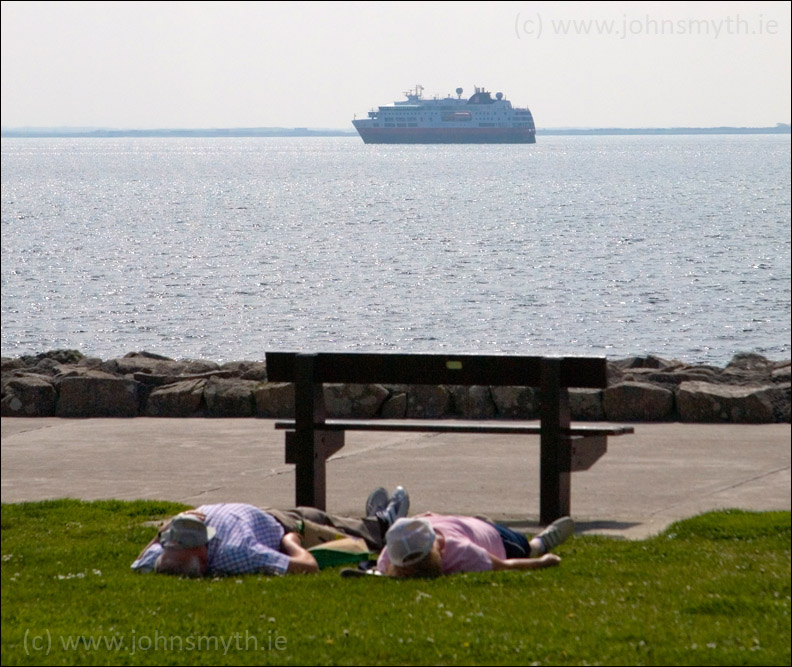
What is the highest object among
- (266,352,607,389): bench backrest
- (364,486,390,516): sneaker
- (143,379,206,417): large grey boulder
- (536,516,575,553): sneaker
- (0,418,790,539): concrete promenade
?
(266,352,607,389): bench backrest

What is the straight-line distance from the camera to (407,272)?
53.2 meters

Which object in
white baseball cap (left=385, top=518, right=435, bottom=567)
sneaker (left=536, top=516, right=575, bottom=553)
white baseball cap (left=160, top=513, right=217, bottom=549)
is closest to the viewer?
white baseball cap (left=385, top=518, right=435, bottom=567)

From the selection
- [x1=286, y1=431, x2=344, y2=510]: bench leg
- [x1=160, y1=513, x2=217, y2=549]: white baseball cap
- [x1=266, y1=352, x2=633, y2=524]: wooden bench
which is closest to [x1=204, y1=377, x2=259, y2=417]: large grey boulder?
[x1=266, y1=352, x2=633, y2=524]: wooden bench

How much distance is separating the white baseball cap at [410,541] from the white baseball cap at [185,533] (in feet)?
2.93

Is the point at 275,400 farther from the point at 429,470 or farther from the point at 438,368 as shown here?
the point at 438,368

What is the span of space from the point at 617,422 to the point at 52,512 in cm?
515

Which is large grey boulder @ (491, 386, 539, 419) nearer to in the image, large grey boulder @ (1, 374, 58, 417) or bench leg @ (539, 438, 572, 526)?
large grey boulder @ (1, 374, 58, 417)

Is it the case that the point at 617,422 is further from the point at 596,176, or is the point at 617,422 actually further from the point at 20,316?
the point at 596,176

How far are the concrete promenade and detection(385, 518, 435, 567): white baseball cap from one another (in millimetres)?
1567

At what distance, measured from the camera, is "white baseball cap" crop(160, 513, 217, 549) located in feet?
21.0

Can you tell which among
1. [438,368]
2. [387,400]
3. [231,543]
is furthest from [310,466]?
[387,400]

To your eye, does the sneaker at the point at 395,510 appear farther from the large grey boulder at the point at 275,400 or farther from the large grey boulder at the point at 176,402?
the large grey boulder at the point at 176,402

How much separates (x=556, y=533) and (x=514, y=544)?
14.1 inches

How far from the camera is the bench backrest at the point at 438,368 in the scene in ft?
25.0
